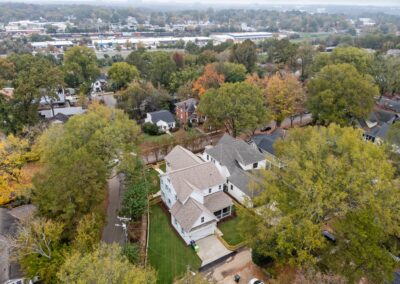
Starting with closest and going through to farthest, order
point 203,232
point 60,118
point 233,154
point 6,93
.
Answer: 1. point 203,232
2. point 233,154
3. point 60,118
4. point 6,93

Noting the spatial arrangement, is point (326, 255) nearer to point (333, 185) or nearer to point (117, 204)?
point (333, 185)

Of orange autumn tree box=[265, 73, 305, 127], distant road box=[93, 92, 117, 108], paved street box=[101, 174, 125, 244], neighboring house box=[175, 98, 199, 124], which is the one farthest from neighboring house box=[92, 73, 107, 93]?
orange autumn tree box=[265, 73, 305, 127]

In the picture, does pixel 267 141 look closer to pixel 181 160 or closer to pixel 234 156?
pixel 234 156

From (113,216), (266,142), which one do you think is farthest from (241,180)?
(113,216)

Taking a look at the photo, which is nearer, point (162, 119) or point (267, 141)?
point (267, 141)

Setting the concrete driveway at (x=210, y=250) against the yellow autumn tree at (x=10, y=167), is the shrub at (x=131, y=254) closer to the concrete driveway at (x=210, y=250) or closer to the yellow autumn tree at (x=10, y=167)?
the concrete driveway at (x=210, y=250)

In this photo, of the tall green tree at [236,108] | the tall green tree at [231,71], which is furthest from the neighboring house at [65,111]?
the tall green tree at [231,71]

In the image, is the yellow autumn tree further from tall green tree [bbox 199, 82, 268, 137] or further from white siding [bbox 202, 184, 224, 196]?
tall green tree [bbox 199, 82, 268, 137]
